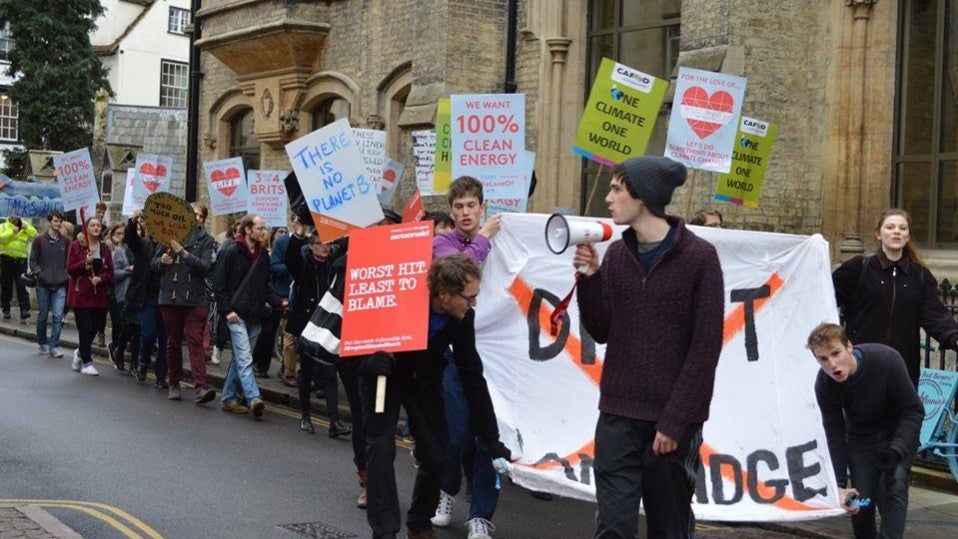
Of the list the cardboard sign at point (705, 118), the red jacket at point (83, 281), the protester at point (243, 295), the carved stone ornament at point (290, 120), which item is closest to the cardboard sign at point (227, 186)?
the red jacket at point (83, 281)

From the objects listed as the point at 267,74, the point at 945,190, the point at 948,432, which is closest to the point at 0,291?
the point at 267,74

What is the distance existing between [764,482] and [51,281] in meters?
12.2

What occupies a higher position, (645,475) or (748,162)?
(748,162)

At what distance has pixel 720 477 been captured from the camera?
23.7 feet

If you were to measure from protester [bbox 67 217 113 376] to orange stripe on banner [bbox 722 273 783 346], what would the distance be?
30.3 ft

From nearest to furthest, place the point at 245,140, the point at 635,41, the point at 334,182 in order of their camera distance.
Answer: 1. the point at 334,182
2. the point at 635,41
3. the point at 245,140

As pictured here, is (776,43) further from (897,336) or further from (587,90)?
(897,336)

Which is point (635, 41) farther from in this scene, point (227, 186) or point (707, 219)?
point (707, 219)

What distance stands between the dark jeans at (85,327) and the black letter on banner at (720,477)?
9.50 metres

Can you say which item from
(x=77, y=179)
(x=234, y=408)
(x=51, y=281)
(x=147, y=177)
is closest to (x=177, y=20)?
(x=147, y=177)

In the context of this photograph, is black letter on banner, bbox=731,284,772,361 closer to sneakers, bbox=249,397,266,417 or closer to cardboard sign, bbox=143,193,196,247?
sneakers, bbox=249,397,266,417

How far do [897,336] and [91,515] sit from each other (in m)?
4.78

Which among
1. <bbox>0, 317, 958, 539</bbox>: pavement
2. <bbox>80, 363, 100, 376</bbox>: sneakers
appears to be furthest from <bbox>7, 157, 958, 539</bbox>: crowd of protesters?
<bbox>80, 363, 100, 376</bbox>: sneakers

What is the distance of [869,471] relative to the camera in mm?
6484
